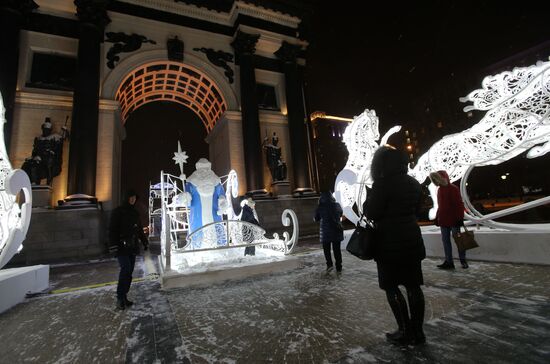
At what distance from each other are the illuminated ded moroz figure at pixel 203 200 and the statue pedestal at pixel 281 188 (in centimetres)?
929

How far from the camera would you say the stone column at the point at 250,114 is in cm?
1557

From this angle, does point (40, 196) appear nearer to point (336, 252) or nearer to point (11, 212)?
point (11, 212)

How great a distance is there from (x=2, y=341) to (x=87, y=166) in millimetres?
10506

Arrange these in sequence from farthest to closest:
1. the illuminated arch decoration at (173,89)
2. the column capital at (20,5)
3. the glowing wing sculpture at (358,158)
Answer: the illuminated arch decoration at (173,89) < the column capital at (20,5) < the glowing wing sculpture at (358,158)

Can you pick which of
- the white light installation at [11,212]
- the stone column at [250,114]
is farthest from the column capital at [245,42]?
the white light installation at [11,212]

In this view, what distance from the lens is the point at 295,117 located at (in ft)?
57.8

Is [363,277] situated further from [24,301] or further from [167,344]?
[24,301]

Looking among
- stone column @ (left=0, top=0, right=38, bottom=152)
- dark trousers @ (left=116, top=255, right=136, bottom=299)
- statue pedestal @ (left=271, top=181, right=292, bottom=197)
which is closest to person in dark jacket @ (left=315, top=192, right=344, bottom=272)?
dark trousers @ (left=116, top=255, right=136, bottom=299)

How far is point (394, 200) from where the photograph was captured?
2.33 metres

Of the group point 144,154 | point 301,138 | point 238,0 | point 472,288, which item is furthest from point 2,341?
point 144,154

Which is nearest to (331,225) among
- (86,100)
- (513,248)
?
(513,248)

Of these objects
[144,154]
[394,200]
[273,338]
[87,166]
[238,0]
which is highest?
[238,0]

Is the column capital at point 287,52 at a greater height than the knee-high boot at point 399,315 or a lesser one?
greater

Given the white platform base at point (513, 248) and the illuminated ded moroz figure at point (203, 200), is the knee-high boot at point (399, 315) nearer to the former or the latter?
the white platform base at point (513, 248)
